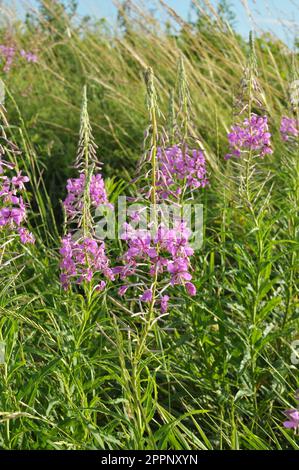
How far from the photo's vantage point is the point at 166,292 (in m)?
2.98

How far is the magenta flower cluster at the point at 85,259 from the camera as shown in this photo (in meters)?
2.31

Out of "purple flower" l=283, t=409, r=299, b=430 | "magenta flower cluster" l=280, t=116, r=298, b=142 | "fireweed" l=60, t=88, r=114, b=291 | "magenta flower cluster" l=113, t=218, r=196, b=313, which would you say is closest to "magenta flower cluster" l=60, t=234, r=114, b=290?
"fireweed" l=60, t=88, r=114, b=291

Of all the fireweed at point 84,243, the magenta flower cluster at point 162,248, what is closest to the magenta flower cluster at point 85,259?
Result: the fireweed at point 84,243

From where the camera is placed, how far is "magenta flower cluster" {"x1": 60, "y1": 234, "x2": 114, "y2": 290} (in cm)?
231

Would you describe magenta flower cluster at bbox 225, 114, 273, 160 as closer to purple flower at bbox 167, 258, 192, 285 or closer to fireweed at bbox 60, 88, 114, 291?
fireweed at bbox 60, 88, 114, 291

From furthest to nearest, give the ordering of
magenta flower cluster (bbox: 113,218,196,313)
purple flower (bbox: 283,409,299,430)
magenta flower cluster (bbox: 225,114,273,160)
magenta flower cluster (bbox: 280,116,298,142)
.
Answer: magenta flower cluster (bbox: 280,116,298,142) → magenta flower cluster (bbox: 225,114,273,160) → magenta flower cluster (bbox: 113,218,196,313) → purple flower (bbox: 283,409,299,430)

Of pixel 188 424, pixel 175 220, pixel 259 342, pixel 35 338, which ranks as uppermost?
pixel 175 220

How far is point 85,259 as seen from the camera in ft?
7.67

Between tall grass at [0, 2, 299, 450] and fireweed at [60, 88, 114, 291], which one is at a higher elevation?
fireweed at [60, 88, 114, 291]

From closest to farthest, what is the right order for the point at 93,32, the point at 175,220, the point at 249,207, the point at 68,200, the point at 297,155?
1. the point at 175,220
2. the point at 68,200
3. the point at 249,207
4. the point at 297,155
5. the point at 93,32

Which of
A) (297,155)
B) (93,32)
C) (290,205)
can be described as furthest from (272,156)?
(93,32)

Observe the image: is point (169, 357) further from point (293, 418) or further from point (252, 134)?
point (252, 134)
